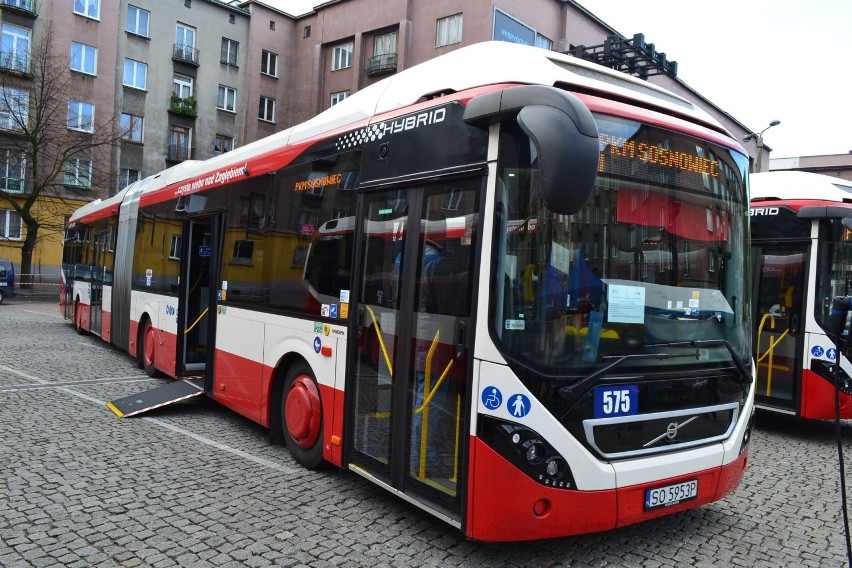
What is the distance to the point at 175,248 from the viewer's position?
9141 mm

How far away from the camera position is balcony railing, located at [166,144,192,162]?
3597 cm

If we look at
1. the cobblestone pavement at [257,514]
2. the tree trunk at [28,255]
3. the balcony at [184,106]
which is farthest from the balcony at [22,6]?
the cobblestone pavement at [257,514]

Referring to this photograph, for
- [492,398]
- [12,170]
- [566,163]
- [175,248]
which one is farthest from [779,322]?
[12,170]

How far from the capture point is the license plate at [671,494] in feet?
12.9

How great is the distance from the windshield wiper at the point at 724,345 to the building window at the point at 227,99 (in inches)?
1506

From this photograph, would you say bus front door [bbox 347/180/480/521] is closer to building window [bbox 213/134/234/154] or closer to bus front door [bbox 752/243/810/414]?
bus front door [bbox 752/243/810/414]

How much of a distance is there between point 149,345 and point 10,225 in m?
27.4

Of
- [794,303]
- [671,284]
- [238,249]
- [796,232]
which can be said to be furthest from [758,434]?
[238,249]

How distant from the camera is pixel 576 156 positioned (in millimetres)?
3242

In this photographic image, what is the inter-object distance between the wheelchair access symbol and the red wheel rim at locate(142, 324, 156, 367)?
7.65 meters

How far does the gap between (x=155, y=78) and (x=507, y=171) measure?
36884mm

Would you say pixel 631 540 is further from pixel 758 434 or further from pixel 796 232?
pixel 796 232

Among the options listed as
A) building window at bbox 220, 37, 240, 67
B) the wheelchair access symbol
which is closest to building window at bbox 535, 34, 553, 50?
building window at bbox 220, 37, 240, 67

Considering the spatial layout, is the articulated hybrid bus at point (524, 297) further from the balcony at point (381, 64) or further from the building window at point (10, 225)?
the building window at point (10, 225)
